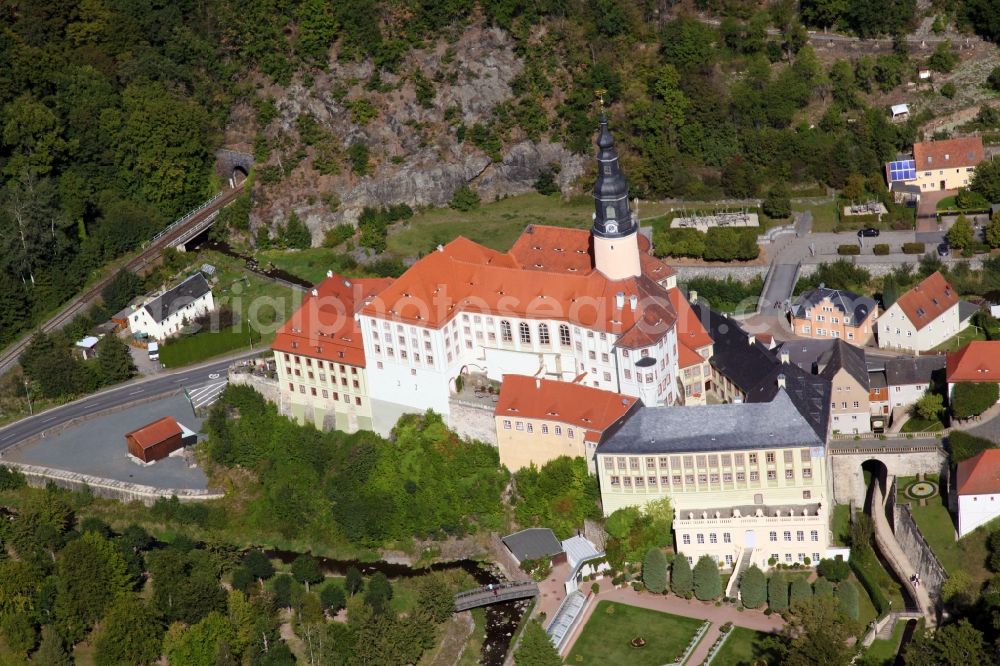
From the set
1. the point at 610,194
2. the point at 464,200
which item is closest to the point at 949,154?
the point at 464,200

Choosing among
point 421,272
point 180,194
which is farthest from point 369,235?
point 421,272

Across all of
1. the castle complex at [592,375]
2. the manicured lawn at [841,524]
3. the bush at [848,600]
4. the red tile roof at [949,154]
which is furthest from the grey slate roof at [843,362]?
the red tile roof at [949,154]

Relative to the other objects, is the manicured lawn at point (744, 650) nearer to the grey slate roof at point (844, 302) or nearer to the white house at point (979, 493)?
the white house at point (979, 493)

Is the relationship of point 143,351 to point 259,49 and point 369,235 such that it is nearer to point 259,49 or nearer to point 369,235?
point 369,235

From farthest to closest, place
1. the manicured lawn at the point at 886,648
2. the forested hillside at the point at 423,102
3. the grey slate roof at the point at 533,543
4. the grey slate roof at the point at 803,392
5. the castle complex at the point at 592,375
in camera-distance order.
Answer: the forested hillside at the point at 423,102
the grey slate roof at the point at 533,543
the grey slate roof at the point at 803,392
the castle complex at the point at 592,375
the manicured lawn at the point at 886,648

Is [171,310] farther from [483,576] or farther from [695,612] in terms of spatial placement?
[695,612]

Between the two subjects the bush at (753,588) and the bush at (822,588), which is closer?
the bush at (822,588)
